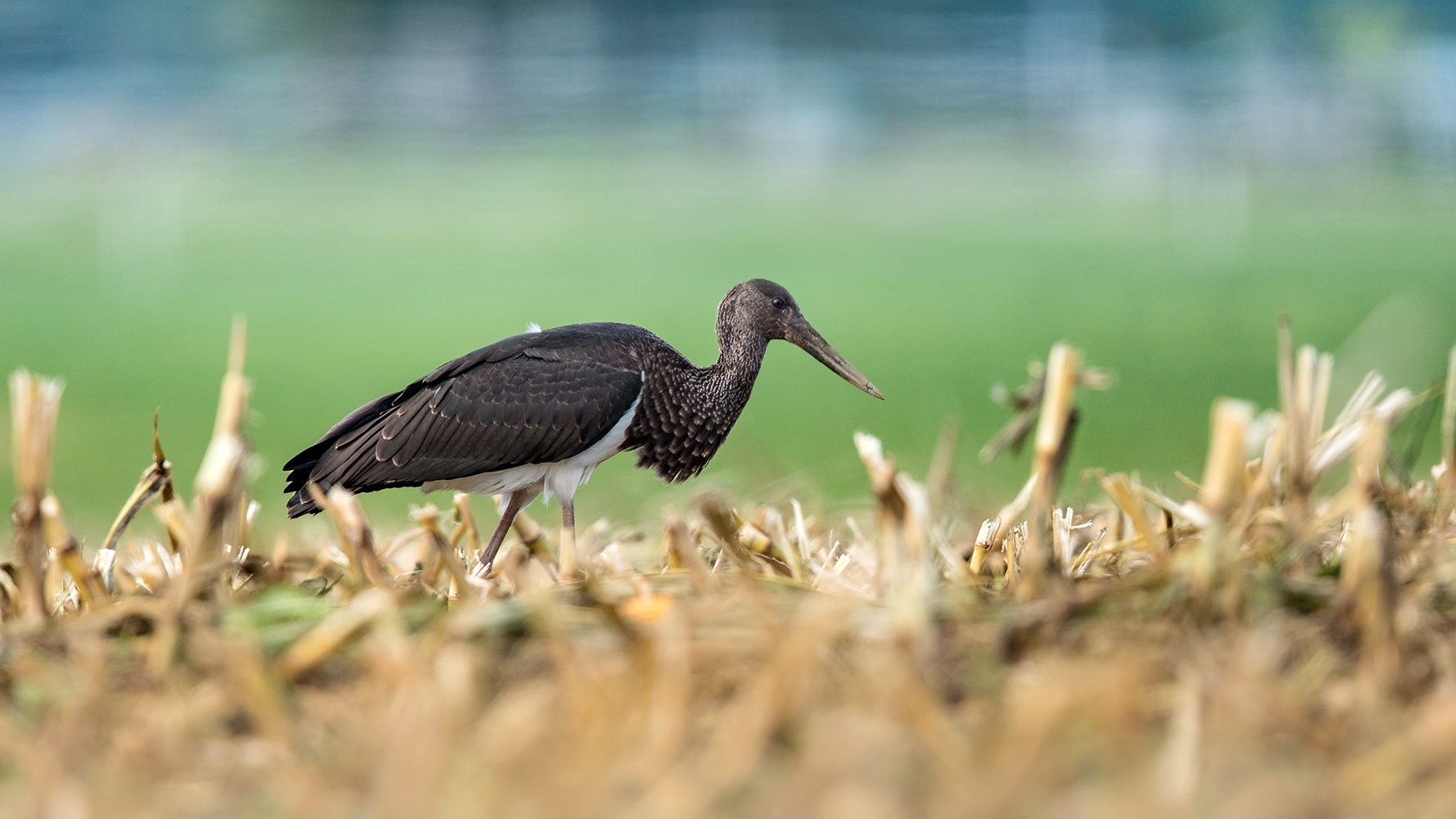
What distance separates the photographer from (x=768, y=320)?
3.21 metres

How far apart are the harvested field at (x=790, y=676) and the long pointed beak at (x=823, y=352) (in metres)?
1.75

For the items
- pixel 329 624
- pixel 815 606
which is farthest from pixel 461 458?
pixel 815 606

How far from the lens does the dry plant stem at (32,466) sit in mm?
1158

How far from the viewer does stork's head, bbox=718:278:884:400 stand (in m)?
3.18

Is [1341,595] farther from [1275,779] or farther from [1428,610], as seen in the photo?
[1275,779]

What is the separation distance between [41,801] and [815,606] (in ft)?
1.73

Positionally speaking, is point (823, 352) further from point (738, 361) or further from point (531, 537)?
point (531, 537)

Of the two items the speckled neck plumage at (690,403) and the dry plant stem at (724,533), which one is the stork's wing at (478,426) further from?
the dry plant stem at (724,533)

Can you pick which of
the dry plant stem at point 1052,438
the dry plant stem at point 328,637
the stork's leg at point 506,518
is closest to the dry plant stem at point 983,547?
the dry plant stem at point 1052,438

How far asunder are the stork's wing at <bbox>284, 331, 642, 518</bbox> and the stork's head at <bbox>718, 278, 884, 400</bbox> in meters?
0.36

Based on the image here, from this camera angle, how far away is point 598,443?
2.97m

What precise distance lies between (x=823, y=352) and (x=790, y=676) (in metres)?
2.32

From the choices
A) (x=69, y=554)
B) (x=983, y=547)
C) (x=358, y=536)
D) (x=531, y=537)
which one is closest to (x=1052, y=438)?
(x=983, y=547)

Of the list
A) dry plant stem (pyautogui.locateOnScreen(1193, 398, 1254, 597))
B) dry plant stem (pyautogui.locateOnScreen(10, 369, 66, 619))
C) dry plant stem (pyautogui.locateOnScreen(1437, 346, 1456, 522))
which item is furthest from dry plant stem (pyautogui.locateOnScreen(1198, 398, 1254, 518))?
dry plant stem (pyautogui.locateOnScreen(10, 369, 66, 619))
